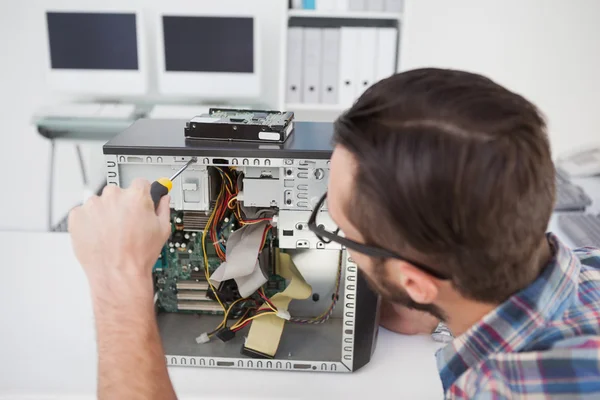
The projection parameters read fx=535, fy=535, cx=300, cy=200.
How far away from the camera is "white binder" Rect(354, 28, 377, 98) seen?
238cm

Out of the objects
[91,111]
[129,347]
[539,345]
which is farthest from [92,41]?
[539,345]

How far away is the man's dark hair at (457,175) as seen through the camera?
538mm

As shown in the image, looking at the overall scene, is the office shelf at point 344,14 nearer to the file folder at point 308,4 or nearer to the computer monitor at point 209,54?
the file folder at point 308,4

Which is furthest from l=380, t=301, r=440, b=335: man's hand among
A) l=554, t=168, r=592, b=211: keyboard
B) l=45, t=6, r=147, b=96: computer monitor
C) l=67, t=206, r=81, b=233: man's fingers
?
l=45, t=6, r=147, b=96: computer monitor

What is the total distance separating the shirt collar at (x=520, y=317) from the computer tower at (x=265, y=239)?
249mm

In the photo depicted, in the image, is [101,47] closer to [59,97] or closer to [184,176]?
[59,97]

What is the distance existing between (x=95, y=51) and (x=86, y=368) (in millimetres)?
1940

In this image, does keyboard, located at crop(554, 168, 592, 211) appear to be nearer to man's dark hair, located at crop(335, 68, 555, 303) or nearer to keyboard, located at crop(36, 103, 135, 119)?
man's dark hair, located at crop(335, 68, 555, 303)

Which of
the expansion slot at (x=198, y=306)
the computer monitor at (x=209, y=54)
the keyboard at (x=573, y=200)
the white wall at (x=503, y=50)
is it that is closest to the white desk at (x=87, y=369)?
the expansion slot at (x=198, y=306)

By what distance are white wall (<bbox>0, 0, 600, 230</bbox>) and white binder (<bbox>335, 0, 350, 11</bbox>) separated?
1.65 ft

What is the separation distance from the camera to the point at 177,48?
8.08 ft

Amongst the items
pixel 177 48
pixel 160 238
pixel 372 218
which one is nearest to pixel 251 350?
pixel 160 238

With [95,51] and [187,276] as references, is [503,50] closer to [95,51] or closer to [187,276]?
[95,51]

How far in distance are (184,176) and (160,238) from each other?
0.13 meters
